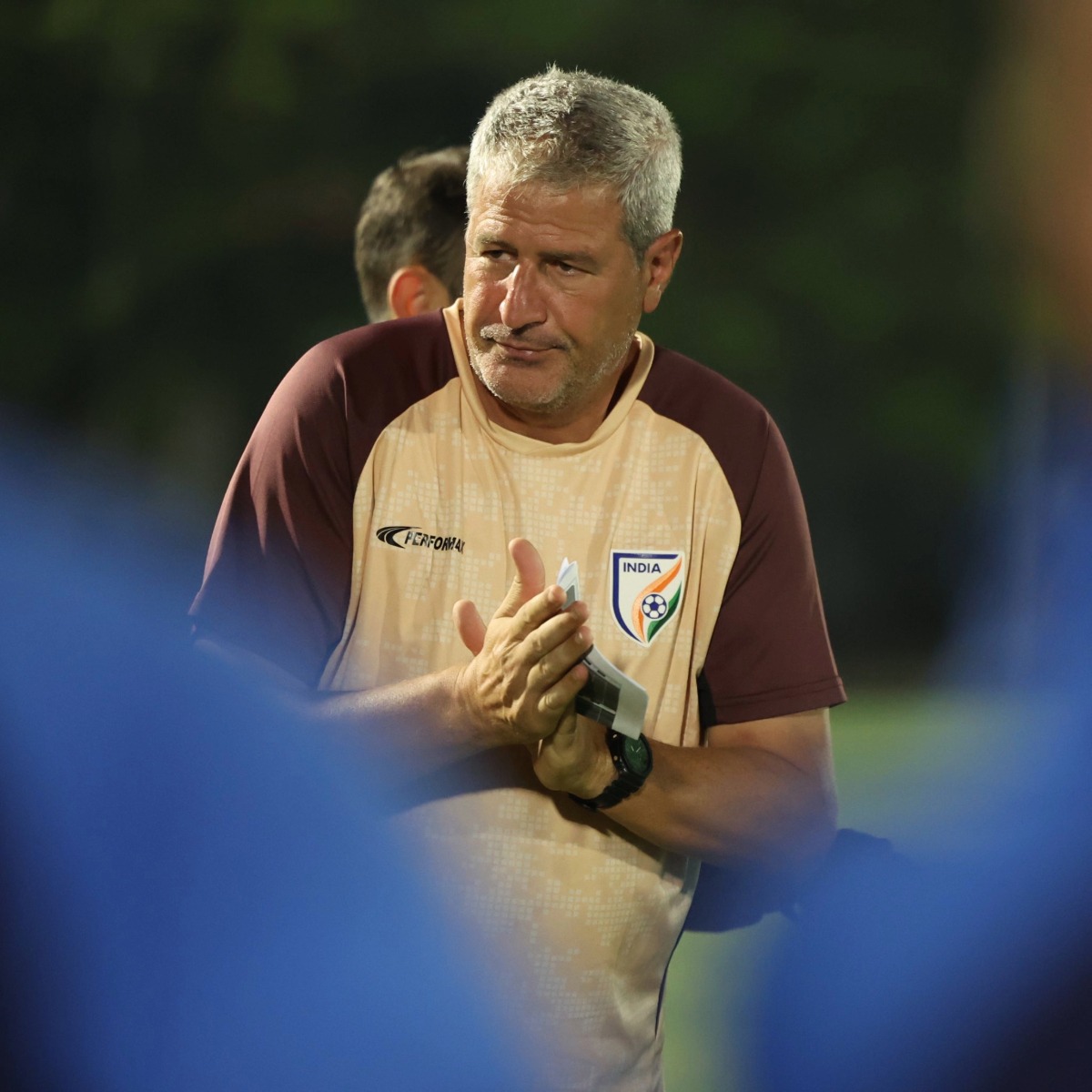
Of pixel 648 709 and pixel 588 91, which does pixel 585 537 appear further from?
pixel 588 91

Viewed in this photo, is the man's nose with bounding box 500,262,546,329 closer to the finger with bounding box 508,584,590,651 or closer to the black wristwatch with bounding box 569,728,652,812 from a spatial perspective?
the finger with bounding box 508,584,590,651

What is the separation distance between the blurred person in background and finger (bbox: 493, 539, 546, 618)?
0.60m

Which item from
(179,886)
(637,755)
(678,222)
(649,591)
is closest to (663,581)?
(649,591)

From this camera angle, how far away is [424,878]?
1.83m

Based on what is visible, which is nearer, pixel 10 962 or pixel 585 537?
pixel 10 962

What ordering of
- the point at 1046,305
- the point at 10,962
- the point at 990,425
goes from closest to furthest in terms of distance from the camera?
the point at 10,962 < the point at 1046,305 < the point at 990,425

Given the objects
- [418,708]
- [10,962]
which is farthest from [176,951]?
[418,708]

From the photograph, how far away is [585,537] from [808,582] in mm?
310

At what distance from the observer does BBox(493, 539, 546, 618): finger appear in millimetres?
1599

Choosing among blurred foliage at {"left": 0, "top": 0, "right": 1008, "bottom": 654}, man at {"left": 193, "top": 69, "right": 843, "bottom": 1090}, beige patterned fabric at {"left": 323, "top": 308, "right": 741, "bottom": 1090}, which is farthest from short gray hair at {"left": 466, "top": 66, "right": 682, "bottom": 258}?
blurred foliage at {"left": 0, "top": 0, "right": 1008, "bottom": 654}

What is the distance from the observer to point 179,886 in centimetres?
158

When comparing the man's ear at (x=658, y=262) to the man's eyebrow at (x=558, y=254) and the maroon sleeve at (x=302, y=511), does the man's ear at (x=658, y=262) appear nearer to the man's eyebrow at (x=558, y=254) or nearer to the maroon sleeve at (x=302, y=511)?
the man's eyebrow at (x=558, y=254)

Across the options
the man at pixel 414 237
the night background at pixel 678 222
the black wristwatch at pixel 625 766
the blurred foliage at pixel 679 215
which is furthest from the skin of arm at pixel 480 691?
the blurred foliage at pixel 679 215

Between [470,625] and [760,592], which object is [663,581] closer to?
[760,592]
